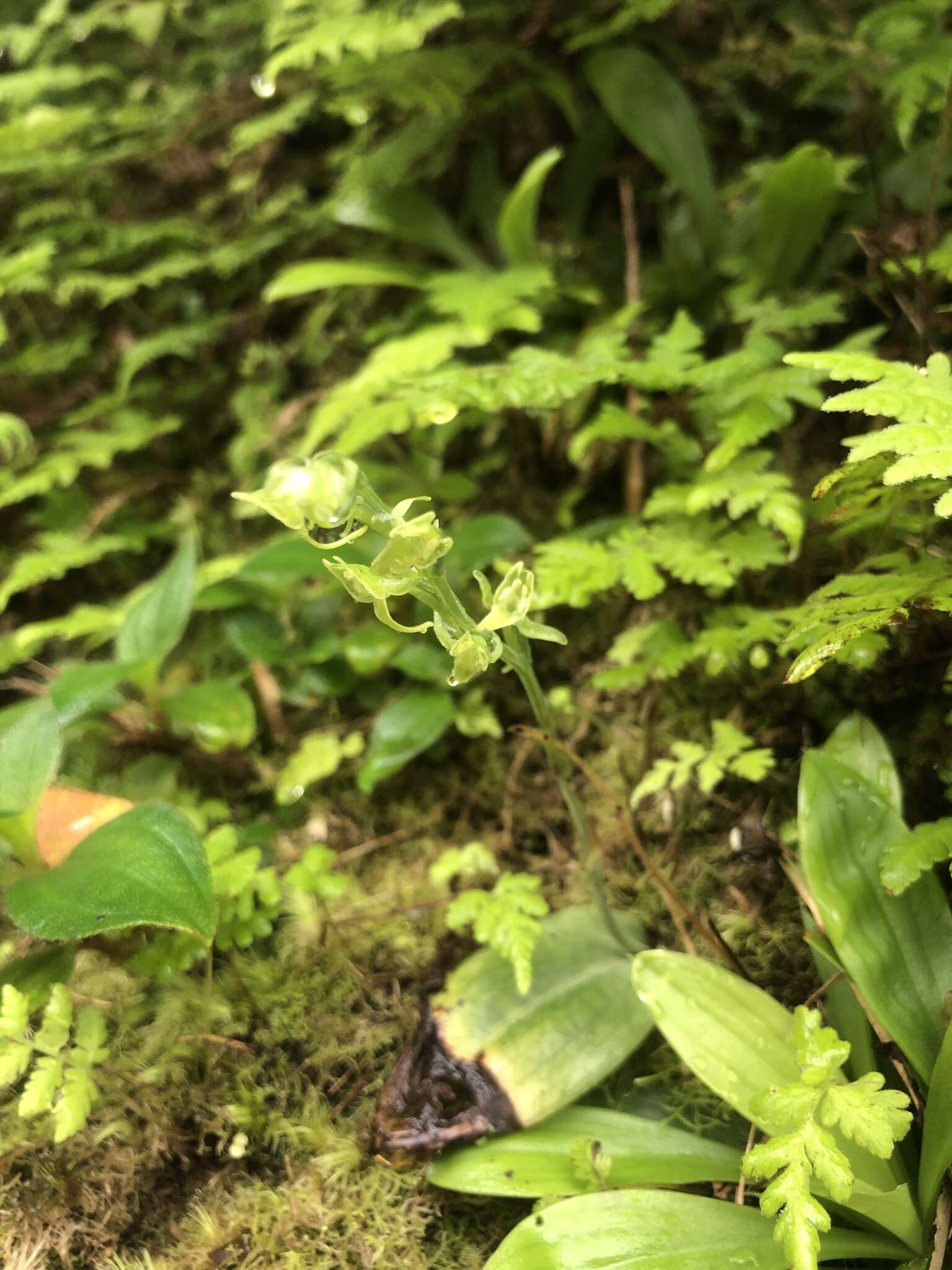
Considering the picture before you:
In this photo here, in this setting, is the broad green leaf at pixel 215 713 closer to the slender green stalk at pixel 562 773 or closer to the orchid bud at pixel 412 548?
the slender green stalk at pixel 562 773

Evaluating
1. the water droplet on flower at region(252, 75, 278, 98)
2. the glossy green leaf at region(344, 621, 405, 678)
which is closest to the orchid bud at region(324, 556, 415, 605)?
the glossy green leaf at region(344, 621, 405, 678)

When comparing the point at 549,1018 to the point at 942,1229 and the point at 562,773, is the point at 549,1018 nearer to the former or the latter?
the point at 562,773

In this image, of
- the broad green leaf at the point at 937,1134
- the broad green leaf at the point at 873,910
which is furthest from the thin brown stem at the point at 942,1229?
the broad green leaf at the point at 873,910

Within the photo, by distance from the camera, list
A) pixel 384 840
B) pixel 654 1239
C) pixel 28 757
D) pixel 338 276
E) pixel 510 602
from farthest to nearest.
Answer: pixel 338 276
pixel 384 840
pixel 28 757
pixel 654 1239
pixel 510 602

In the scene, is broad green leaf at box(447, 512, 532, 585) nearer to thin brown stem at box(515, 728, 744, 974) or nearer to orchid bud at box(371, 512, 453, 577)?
thin brown stem at box(515, 728, 744, 974)

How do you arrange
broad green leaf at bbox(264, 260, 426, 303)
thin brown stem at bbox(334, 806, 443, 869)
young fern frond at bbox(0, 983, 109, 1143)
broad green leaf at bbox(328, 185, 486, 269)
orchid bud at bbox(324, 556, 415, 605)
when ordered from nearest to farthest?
orchid bud at bbox(324, 556, 415, 605), young fern frond at bbox(0, 983, 109, 1143), thin brown stem at bbox(334, 806, 443, 869), broad green leaf at bbox(264, 260, 426, 303), broad green leaf at bbox(328, 185, 486, 269)

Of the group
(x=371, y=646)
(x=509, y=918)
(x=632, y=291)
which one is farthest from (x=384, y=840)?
(x=632, y=291)
